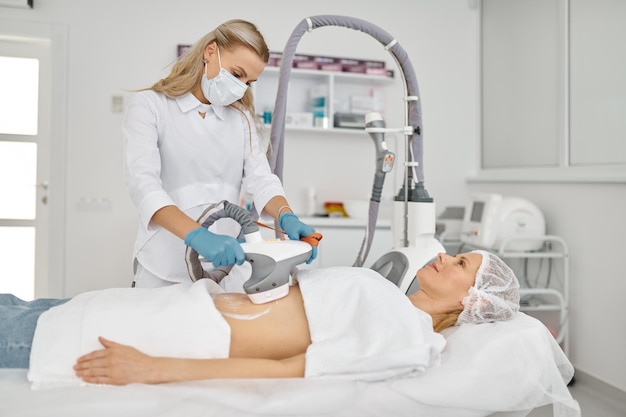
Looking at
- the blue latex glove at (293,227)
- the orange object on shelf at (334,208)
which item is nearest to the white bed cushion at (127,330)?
the blue latex glove at (293,227)

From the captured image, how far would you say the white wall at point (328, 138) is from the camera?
10.3 feet

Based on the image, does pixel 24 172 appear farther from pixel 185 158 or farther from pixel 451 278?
pixel 451 278

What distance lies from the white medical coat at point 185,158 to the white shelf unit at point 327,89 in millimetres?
1991

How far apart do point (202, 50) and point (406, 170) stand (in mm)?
928

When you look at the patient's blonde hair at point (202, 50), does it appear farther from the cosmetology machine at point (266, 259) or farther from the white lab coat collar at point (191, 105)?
the cosmetology machine at point (266, 259)

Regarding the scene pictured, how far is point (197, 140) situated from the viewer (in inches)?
72.8

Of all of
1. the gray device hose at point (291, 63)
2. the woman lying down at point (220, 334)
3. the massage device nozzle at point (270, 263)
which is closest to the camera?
the woman lying down at point (220, 334)

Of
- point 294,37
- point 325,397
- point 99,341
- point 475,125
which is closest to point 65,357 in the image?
point 99,341

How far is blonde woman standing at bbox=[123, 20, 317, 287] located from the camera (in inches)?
68.4

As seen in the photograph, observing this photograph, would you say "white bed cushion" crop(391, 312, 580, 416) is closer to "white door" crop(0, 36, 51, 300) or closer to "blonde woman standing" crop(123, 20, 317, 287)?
"blonde woman standing" crop(123, 20, 317, 287)

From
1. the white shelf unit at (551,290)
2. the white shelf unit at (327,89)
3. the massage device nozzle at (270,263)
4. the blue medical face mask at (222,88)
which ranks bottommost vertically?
the white shelf unit at (551,290)

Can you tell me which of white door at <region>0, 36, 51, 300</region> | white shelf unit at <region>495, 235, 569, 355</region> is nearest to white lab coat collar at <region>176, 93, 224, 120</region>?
white shelf unit at <region>495, 235, 569, 355</region>

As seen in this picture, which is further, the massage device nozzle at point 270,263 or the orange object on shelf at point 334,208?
the orange object on shelf at point 334,208

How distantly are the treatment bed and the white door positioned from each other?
8.99 feet
